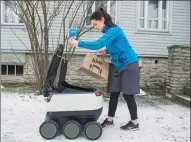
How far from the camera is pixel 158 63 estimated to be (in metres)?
11.7

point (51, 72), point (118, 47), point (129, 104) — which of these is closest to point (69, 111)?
point (51, 72)

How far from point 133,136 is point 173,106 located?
3132 millimetres

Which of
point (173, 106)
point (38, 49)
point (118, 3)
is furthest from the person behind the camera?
point (118, 3)

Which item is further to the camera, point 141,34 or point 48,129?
point 141,34

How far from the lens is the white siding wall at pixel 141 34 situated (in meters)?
11.2

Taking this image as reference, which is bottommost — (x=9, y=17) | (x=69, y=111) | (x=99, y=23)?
(x=69, y=111)

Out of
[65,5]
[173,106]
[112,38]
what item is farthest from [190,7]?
[112,38]

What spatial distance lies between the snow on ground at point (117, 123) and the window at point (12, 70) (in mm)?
4363

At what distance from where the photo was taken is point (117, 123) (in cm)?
489

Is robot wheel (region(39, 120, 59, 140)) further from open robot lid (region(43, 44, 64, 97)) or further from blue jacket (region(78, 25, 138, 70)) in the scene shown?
blue jacket (region(78, 25, 138, 70))

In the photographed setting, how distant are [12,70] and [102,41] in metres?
7.70

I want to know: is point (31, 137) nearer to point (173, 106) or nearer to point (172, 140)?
point (172, 140)

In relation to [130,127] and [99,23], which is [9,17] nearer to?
[99,23]

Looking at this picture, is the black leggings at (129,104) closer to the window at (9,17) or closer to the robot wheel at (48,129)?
the robot wheel at (48,129)
